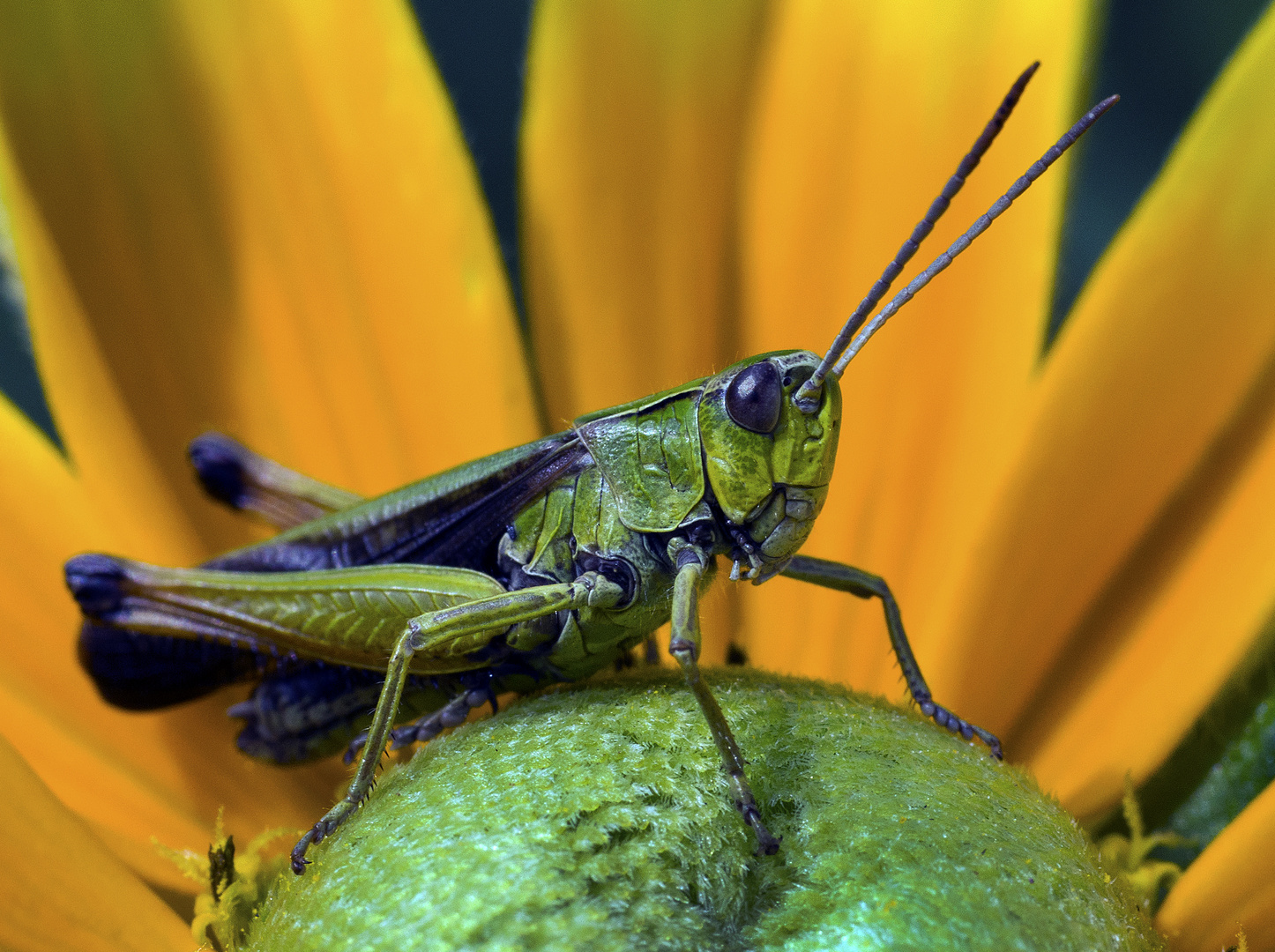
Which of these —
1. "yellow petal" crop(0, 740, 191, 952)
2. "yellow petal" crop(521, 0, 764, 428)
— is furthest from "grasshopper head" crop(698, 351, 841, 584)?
"yellow petal" crop(0, 740, 191, 952)

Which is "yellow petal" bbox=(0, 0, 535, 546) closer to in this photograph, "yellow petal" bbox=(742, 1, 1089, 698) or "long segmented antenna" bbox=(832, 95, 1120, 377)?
"yellow petal" bbox=(742, 1, 1089, 698)

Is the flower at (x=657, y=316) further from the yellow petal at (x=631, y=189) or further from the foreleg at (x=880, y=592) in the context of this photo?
the foreleg at (x=880, y=592)

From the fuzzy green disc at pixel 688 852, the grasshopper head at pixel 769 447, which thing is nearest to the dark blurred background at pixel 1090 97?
the grasshopper head at pixel 769 447

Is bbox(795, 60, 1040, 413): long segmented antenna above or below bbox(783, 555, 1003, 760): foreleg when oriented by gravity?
above

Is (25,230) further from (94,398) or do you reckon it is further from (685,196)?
(685,196)

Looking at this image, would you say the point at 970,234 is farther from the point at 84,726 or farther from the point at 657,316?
the point at 84,726

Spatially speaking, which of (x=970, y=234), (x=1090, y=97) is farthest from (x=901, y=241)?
(x=970, y=234)

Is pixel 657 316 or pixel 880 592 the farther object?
pixel 657 316

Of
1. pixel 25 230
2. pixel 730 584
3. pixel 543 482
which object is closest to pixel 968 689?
pixel 730 584
